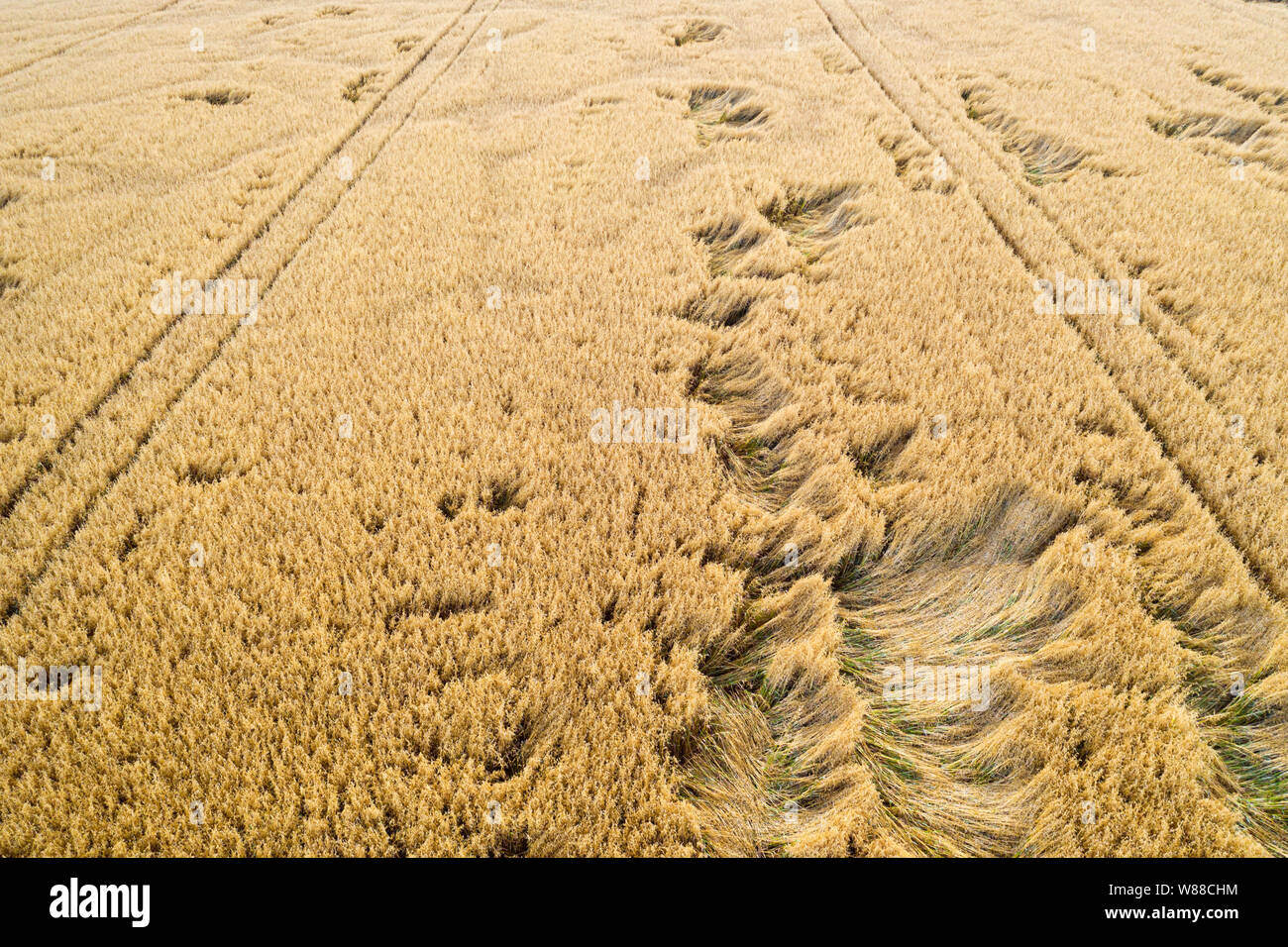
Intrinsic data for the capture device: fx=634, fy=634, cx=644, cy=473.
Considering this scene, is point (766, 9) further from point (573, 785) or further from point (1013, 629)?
point (573, 785)

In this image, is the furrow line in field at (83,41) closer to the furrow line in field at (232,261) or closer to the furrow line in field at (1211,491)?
the furrow line in field at (232,261)

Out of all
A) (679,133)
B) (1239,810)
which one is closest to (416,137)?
(679,133)

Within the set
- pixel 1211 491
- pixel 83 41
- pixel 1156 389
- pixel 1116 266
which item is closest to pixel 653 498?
pixel 1211 491

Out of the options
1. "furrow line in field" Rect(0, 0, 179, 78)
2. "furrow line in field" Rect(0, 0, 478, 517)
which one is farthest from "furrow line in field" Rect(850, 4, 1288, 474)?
"furrow line in field" Rect(0, 0, 179, 78)

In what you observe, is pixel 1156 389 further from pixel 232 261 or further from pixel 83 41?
pixel 83 41

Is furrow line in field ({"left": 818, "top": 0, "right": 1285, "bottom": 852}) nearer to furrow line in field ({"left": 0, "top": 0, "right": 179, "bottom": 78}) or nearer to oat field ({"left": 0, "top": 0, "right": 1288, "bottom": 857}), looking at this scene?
oat field ({"left": 0, "top": 0, "right": 1288, "bottom": 857})

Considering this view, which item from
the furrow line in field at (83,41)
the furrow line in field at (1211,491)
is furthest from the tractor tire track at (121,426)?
the furrow line in field at (83,41)
